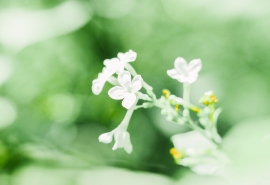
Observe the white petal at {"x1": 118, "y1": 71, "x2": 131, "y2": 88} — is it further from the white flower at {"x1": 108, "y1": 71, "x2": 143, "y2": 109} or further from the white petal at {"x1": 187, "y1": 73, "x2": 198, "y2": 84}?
the white petal at {"x1": 187, "y1": 73, "x2": 198, "y2": 84}

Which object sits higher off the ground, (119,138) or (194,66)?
(194,66)

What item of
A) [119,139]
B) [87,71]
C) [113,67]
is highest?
[87,71]

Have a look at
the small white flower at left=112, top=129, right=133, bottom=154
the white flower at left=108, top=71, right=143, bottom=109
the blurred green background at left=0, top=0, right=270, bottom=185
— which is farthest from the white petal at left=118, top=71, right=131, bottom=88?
the blurred green background at left=0, top=0, right=270, bottom=185

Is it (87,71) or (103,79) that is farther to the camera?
(87,71)

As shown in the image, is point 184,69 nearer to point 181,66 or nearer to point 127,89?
point 181,66

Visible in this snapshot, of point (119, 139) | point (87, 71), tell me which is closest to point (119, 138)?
point (119, 139)

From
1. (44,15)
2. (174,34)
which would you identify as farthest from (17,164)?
(174,34)
